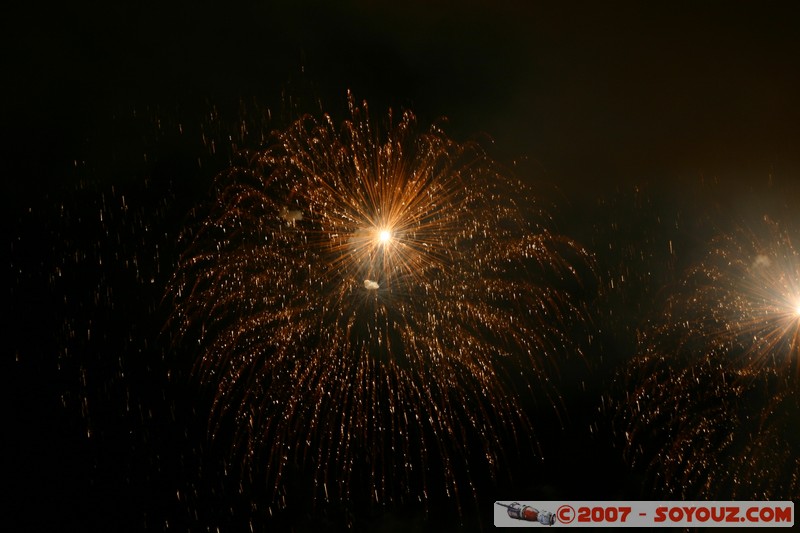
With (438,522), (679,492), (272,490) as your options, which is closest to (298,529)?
(272,490)

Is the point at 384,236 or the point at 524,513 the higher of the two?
the point at 384,236

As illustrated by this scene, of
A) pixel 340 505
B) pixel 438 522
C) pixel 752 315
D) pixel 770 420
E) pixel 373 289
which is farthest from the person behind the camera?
pixel 438 522

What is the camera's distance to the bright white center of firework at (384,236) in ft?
32.5

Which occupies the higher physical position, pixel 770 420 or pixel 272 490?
pixel 770 420

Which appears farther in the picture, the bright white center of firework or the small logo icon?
the small logo icon

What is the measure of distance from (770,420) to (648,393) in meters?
2.47

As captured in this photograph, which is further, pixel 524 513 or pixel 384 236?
pixel 524 513

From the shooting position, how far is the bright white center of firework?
9906 millimetres

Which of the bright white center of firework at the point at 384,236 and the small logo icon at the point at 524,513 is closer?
the bright white center of firework at the point at 384,236

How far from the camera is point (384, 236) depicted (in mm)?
9930

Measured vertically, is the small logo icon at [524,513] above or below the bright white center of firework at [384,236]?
below

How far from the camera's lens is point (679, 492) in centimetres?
1487

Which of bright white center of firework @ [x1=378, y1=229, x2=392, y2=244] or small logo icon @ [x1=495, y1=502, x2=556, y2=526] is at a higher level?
bright white center of firework @ [x1=378, y1=229, x2=392, y2=244]

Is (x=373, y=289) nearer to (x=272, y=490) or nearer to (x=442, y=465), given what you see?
(x=442, y=465)
